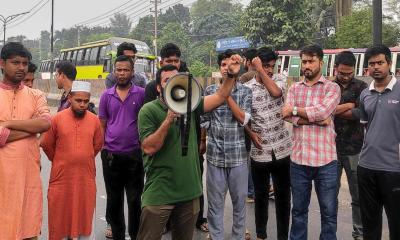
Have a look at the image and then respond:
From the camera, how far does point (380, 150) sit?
11.2 feet

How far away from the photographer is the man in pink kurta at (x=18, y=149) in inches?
112

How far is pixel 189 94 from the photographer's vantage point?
2641 millimetres

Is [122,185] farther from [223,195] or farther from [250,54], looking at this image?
[250,54]

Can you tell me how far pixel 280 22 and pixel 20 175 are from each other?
2486 cm

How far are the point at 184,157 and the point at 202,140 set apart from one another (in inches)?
59.8

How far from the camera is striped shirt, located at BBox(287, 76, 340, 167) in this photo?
12.1 feet

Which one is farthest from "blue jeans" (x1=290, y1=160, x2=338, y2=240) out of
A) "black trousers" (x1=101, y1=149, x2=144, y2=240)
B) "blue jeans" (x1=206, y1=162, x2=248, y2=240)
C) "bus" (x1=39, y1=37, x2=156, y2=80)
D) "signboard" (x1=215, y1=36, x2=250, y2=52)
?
"signboard" (x1=215, y1=36, x2=250, y2=52)

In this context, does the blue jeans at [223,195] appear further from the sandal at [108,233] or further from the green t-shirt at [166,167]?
the sandal at [108,233]

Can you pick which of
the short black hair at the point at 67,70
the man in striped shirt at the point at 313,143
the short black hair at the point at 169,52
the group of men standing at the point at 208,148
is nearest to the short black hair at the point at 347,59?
the group of men standing at the point at 208,148

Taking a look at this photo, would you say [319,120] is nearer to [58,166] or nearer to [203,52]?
[58,166]

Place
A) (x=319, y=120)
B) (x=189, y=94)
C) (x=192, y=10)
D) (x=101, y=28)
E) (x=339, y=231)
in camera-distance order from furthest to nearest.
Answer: (x=101, y=28) → (x=192, y=10) → (x=339, y=231) → (x=319, y=120) → (x=189, y=94)

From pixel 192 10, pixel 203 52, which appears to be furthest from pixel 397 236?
pixel 192 10

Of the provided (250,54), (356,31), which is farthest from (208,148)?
(356,31)

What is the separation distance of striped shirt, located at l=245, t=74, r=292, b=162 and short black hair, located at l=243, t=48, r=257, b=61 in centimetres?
39
